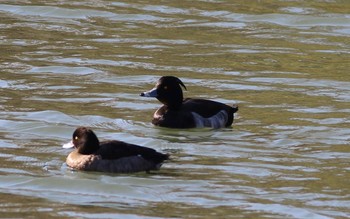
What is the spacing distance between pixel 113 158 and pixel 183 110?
291 cm

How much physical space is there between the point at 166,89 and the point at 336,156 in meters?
2.96

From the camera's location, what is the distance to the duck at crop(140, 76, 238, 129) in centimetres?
1596

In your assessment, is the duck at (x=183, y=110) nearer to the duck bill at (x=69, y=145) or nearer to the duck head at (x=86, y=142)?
the duck bill at (x=69, y=145)

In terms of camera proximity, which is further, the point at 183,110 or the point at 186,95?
the point at 186,95

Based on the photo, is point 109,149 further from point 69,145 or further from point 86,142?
point 69,145

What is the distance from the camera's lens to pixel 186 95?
707 inches

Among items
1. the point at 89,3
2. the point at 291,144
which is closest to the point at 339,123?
the point at 291,144

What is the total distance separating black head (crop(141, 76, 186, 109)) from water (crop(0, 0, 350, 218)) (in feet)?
1.14

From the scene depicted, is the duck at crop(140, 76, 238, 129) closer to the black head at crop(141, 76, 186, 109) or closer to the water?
the black head at crop(141, 76, 186, 109)

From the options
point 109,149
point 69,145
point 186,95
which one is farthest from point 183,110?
point 109,149

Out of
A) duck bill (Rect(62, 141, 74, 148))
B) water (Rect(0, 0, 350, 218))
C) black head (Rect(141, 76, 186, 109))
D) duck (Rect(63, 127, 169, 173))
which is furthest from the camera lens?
black head (Rect(141, 76, 186, 109))

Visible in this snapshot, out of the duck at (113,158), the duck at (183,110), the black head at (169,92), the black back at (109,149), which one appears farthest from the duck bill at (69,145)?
the black head at (169,92)

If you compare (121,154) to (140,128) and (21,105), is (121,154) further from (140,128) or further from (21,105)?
(21,105)

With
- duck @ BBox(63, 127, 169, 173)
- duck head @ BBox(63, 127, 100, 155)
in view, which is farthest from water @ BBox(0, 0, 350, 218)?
duck head @ BBox(63, 127, 100, 155)
